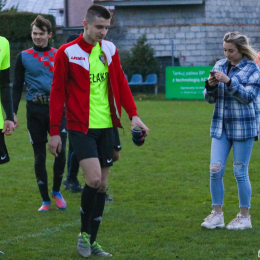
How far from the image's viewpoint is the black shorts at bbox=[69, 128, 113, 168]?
4.61 metres

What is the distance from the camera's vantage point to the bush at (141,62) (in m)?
28.0

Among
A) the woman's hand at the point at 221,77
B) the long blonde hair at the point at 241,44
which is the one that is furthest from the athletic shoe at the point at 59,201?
the long blonde hair at the point at 241,44

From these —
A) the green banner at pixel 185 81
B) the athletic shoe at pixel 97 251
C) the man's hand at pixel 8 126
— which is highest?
the man's hand at pixel 8 126

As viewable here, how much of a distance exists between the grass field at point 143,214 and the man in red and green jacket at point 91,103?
1.71ft

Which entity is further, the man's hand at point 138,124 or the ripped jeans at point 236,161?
the ripped jeans at point 236,161

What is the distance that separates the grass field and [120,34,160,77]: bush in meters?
17.0

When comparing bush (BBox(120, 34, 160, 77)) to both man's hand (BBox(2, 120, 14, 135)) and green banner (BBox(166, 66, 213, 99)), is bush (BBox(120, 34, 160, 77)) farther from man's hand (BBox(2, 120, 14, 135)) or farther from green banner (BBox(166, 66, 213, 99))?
man's hand (BBox(2, 120, 14, 135))

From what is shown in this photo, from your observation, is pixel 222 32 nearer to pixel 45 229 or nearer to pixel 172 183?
pixel 172 183

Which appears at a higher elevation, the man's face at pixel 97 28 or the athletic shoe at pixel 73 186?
the man's face at pixel 97 28

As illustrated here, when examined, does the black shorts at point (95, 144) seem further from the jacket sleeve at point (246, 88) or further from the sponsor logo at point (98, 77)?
the jacket sleeve at point (246, 88)

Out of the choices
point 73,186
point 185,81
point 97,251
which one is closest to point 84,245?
point 97,251

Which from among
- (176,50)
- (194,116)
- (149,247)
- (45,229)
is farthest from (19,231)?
(176,50)

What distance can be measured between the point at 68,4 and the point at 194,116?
19.8 metres

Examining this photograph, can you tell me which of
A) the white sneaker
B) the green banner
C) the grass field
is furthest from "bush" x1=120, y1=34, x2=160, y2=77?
the white sneaker
